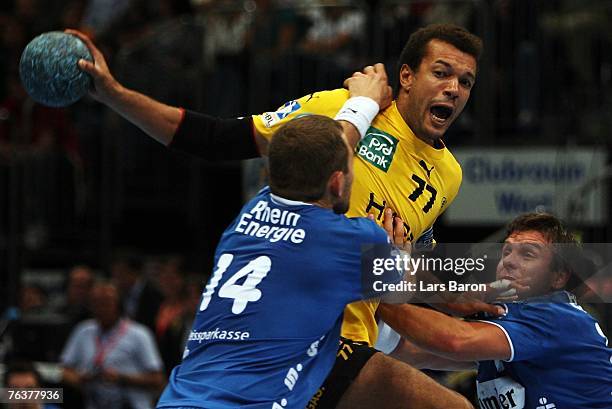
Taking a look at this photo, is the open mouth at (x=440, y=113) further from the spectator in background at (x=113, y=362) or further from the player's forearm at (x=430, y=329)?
the spectator in background at (x=113, y=362)

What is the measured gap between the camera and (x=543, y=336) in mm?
5695

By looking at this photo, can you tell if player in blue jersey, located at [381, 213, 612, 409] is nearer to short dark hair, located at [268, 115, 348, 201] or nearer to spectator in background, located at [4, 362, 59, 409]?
short dark hair, located at [268, 115, 348, 201]

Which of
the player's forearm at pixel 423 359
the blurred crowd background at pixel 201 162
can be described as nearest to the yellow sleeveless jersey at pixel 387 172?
the player's forearm at pixel 423 359

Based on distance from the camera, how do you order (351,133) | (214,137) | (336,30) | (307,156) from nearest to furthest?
1. (307,156)
2. (351,133)
3. (214,137)
4. (336,30)

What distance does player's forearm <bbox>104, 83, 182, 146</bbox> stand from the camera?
6043 millimetres

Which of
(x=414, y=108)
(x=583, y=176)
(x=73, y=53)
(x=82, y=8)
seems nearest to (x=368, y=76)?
(x=414, y=108)

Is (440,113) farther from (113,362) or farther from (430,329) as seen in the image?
(113,362)

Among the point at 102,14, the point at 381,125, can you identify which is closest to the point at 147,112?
the point at 381,125

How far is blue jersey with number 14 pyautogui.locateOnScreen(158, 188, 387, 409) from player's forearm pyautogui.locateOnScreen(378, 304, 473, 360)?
45 centimetres

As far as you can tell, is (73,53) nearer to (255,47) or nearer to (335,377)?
(335,377)

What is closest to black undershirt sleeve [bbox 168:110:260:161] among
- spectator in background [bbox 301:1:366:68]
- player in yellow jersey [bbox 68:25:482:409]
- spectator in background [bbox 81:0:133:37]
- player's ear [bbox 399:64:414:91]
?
player in yellow jersey [bbox 68:25:482:409]

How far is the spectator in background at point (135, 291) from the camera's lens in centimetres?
1398

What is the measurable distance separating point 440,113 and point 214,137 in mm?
1188

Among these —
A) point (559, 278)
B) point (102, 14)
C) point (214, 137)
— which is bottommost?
point (559, 278)
